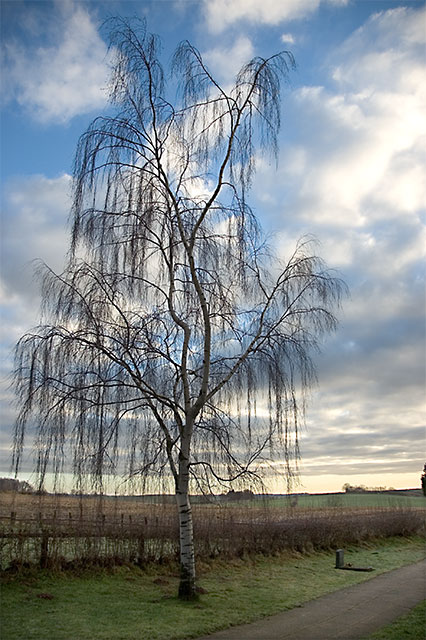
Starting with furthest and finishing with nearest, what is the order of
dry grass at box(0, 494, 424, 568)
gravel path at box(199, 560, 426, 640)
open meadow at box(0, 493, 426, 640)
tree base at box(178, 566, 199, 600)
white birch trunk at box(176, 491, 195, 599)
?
dry grass at box(0, 494, 424, 568)
tree base at box(178, 566, 199, 600)
white birch trunk at box(176, 491, 195, 599)
open meadow at box(0, 493, 426, 640)
gravel path at box(199, 560, 426, 640)

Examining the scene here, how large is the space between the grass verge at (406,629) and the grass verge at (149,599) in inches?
93.4

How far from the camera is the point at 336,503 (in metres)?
36.5

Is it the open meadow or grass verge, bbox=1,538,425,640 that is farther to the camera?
the open meadow

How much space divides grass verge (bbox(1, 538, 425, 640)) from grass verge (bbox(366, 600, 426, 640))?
7.79ft

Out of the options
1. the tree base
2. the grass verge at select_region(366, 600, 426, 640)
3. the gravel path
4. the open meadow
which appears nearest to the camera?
the grass verge at select_region(366, 600, 426, 640)

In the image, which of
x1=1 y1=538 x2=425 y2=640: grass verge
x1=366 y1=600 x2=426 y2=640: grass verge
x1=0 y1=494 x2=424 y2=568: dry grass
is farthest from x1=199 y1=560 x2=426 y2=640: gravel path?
x1=0 y1=494 x2=424 y2=568: dry grass

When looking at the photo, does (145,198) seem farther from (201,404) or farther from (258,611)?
(258,611)

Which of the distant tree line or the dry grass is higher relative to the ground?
the distant tree line

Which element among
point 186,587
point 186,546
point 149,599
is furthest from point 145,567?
point 186,546

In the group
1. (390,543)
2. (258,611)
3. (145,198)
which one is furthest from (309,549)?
(145,198)

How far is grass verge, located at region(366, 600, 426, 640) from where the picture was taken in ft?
27.0

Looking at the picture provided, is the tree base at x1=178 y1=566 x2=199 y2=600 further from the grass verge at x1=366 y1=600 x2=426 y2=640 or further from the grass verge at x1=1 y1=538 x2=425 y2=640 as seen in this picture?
the grass verge at x1=366 y1=600 x2=426 y2=640

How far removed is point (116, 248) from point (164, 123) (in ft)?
9.67

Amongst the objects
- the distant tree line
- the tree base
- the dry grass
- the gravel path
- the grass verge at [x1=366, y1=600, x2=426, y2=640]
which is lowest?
the gravel path
